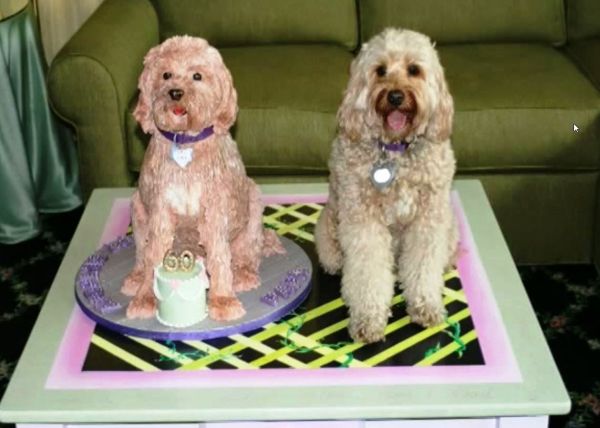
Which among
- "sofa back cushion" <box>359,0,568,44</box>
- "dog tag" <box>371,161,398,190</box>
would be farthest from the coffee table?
"sofa back cushion" <box>359,0,568,44</box>

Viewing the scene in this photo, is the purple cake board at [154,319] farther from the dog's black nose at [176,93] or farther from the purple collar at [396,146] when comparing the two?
the dog's black nose at [176,93]

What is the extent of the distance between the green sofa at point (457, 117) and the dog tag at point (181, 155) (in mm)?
963

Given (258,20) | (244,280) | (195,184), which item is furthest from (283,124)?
(195,184)

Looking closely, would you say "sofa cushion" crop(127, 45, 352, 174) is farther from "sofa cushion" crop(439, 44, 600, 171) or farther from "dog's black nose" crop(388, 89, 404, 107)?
"dog's black nose" crop(388, 89, 404, 107)

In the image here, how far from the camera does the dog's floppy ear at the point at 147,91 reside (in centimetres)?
188

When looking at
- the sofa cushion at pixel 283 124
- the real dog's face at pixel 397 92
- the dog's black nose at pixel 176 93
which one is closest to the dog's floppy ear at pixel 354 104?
the real dog's face at pixel 397 92

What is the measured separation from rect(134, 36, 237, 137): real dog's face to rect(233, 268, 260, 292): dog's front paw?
361 mm

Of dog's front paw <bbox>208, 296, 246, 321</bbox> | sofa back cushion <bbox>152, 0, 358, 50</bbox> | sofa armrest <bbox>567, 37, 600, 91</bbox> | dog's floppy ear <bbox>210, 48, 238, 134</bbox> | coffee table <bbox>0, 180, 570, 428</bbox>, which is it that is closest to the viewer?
coffee table <bbox>0, 180, 570, 428</bbox>

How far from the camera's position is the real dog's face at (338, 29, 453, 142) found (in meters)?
1.94

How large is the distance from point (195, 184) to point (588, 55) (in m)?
1.79

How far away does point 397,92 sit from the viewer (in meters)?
1.93

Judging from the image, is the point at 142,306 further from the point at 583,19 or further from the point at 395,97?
the point at 583,19

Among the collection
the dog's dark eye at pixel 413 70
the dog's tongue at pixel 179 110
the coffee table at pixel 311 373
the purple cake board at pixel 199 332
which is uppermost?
the dog's dark eye at pixel 413 70

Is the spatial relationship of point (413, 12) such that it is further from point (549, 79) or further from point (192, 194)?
point (192, 194)
